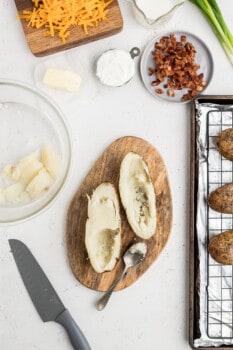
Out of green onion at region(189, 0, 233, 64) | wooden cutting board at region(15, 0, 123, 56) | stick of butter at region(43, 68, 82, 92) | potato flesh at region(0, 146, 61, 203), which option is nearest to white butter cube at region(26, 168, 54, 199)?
potato flesh at region(0, 146, 61, 203)

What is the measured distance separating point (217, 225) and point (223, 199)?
0.11 m

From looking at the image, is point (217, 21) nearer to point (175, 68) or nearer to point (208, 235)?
point (175, 68)

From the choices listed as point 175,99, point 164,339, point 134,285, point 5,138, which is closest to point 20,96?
point 5,138

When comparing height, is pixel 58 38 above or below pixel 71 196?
above

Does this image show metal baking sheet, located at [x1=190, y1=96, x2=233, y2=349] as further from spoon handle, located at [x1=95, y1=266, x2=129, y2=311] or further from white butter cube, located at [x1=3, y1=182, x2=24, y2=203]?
white butter cube, located at [x1=3, y1=182, x2=24, y2=203]

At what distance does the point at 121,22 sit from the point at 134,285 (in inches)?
33.1

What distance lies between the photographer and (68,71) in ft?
5.21

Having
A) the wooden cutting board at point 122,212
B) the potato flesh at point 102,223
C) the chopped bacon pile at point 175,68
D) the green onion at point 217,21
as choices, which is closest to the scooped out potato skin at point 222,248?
the wooden cutting board at point 122,212

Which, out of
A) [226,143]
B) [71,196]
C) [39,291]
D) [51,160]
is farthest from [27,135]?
[226,143]

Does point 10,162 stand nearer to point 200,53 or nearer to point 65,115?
point 65,115

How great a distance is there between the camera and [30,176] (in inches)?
62.4

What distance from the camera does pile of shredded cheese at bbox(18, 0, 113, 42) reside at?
1522mm

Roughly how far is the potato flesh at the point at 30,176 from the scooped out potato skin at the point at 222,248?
21.2 inches

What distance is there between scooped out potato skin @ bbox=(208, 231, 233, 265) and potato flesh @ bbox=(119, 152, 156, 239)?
194mm
